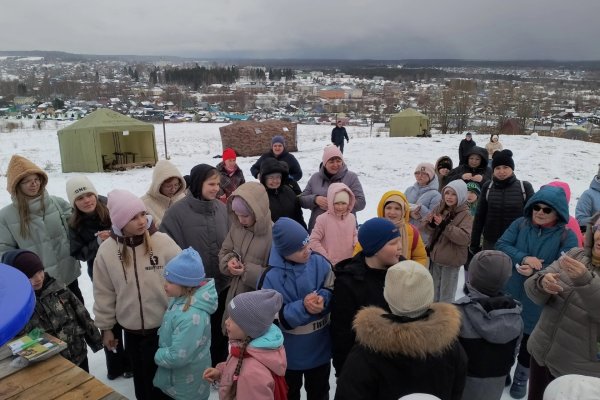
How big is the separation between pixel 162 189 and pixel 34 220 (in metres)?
0.88

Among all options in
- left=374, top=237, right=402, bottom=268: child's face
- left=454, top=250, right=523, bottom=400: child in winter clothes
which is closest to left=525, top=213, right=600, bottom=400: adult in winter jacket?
left=454, top=250, right=523, bottom=400: child in winter clothes

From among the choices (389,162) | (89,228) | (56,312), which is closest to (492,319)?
(56,312)

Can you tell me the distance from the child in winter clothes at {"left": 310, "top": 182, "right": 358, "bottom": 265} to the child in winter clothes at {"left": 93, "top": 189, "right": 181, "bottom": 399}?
3.86 feet

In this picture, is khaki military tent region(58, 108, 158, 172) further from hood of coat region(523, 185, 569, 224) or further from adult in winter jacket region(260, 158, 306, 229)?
hood of coat region(523, 185, 569, 224)

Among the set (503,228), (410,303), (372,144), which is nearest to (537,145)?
(372,144)

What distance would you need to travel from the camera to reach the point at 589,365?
1.97 m

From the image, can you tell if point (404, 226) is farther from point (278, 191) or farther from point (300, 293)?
point (278, 191)

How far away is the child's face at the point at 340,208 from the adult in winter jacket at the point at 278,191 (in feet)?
2.15

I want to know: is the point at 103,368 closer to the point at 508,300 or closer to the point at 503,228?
the point at 508,300

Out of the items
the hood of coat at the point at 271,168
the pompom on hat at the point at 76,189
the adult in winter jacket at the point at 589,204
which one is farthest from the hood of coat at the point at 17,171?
the adult in winter jacket at the point at 589,204

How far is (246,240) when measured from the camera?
2.60m

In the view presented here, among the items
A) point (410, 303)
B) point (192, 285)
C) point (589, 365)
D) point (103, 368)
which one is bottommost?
point (103, 368)

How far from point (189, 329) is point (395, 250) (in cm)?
114

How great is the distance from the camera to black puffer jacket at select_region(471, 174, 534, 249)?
3574mm
